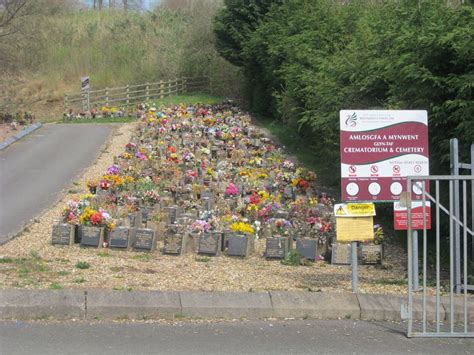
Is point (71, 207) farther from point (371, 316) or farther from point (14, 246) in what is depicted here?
point (371, 316)

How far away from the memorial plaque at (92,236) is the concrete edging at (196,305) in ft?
9.03

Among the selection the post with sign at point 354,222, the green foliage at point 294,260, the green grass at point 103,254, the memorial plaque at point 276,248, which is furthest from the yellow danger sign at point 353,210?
the green grass at point 103,254

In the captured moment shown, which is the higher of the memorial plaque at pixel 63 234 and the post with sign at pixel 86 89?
the post with sign at pixel 86 89

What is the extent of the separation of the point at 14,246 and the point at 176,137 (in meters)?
11.6

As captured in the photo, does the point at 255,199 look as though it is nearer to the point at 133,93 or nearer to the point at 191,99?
the point at 191,99

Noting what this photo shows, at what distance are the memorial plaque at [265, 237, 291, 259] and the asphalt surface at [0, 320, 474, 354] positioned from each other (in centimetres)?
288

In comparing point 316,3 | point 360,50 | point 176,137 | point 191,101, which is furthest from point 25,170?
point 191,101

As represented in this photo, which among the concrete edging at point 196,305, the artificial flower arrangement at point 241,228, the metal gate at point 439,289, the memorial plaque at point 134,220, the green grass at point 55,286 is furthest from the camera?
the memorial plaque at point 134,220

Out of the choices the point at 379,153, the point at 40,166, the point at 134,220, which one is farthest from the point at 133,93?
the point at 379,153

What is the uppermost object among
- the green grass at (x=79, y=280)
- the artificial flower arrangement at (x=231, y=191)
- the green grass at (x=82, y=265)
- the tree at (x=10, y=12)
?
the tree at (x=10, y=12)

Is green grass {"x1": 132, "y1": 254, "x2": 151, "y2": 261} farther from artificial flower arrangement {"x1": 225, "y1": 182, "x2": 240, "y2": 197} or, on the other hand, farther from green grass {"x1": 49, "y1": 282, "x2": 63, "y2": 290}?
artificial flower arrangement {"x1": 225, "y1": 182, "x2": 240, "y2": 197}

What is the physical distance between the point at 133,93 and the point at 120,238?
31152mm

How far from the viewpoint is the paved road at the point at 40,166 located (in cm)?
1221

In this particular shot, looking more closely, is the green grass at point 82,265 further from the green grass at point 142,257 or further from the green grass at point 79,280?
the green grass at point 142,257
